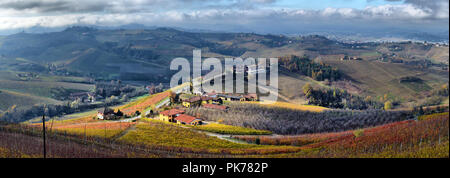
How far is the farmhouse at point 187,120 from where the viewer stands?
1780cm

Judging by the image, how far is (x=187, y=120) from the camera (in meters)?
18.0

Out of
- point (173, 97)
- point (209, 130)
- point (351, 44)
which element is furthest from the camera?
point (351, 44)

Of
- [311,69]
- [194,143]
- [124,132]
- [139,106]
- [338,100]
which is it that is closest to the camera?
[194,143]

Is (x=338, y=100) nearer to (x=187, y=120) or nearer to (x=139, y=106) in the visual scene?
(x=187, y=120)

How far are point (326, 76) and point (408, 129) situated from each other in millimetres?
25394

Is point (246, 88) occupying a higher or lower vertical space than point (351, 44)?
lower

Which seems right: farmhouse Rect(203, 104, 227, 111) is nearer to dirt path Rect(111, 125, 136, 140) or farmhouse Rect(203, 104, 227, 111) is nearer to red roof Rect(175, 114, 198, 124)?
red roof Rect(175, 114, 198, 124)

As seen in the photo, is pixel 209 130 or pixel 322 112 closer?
pixel 209 130

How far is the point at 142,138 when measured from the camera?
14742 millimetres

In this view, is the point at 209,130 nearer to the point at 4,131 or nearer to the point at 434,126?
the point at 4,131

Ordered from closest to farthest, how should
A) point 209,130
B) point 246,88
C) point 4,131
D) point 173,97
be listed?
point 4,131 < point 209,130 < point 173,97 < point 246,88

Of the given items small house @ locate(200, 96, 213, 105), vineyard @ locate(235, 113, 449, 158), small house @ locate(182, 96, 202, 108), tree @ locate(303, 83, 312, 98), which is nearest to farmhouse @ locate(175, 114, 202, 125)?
vineyard @ locate(235, 113, 449, 158)

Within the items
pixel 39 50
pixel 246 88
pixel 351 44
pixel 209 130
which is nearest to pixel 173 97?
pixel 209 130

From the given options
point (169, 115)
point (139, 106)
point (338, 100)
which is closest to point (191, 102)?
point (169, 115)
